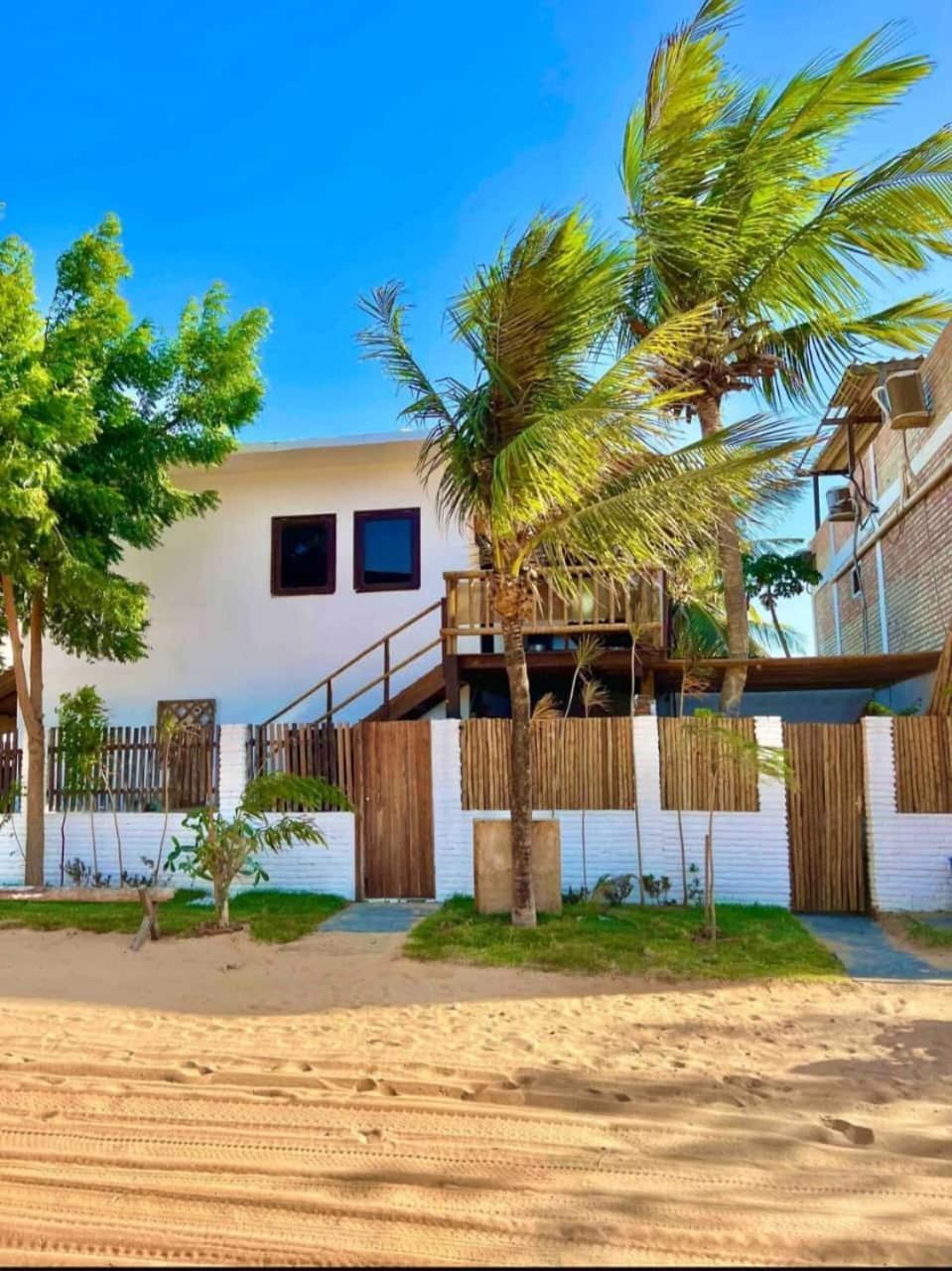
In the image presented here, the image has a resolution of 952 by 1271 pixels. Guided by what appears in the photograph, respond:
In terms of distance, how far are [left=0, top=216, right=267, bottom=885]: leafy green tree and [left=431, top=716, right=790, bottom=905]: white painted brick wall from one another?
460cm

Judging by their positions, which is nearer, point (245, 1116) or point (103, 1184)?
point (103, 1184)

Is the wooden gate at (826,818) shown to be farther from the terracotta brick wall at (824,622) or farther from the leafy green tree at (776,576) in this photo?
the terracotta brick wall at (824,622)

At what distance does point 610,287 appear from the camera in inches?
313

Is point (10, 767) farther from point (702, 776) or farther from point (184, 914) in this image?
point (702, 776)

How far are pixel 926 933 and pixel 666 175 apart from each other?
29.1ft

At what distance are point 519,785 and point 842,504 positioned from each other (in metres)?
Answer: 9.69

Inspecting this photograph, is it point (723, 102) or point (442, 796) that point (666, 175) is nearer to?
point (723, 102)

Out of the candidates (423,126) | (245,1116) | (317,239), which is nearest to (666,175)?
(423,126)

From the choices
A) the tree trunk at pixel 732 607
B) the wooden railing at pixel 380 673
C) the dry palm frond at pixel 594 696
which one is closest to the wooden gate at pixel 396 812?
the wooden railing at pixel 380 673

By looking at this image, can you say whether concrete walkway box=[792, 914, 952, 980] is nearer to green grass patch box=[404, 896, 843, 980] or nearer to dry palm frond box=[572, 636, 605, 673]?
green grass patch box=[404, 896, 843, 980]

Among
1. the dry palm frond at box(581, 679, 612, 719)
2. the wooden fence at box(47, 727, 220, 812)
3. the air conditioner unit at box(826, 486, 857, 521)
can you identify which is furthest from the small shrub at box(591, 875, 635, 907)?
the air conditioner unit at box(826, 486, 857, 521)

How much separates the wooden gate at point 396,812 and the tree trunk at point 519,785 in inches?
83.6

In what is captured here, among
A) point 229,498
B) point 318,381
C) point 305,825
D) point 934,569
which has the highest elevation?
point 318,381

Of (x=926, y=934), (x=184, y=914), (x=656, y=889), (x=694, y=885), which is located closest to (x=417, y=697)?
(x=184, y=914)
